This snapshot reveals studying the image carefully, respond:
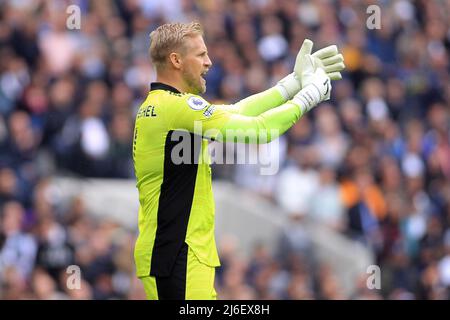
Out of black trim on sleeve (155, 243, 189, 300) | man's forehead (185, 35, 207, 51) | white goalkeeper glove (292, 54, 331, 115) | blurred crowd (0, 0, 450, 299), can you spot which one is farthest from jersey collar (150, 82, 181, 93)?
blurred crowd (0, 0, 450, 299)

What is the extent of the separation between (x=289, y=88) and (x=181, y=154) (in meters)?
0.96

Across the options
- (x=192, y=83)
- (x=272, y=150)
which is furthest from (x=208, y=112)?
(x=272, y=150)

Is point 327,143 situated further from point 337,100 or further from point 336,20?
point 336,20

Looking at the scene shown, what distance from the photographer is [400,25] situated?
19219mm

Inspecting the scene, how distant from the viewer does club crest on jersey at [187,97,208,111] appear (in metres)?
6.91

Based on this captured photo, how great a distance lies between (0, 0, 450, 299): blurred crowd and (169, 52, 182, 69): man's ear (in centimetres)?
544

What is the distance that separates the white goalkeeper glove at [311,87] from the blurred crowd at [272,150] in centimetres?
550

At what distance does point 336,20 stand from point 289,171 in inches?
163

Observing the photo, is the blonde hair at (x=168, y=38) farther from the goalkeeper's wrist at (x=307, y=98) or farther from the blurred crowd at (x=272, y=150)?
the blurred crowd at (x=272, y=150)

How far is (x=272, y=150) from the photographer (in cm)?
1559

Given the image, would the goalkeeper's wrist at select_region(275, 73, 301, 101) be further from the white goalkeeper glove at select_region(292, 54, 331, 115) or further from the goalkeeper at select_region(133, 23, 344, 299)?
the goalkeeper at select_region(133, 23, 344, 299)

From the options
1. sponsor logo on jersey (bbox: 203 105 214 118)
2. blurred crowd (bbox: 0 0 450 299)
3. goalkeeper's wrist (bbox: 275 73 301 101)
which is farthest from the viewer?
blurred crowd (bbox: 0 0 450 299)

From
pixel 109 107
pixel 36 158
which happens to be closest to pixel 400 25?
pixel 109 107

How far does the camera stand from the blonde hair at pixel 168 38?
703cm
